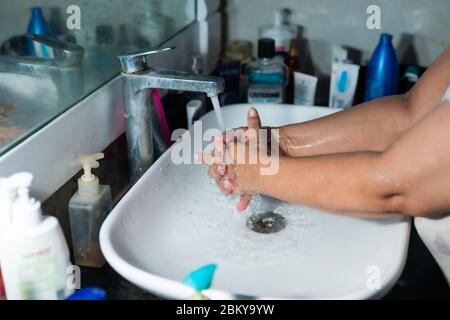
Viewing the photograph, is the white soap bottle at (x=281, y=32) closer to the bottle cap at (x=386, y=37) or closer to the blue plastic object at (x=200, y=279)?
the bottle cap at (x=386, y=37)

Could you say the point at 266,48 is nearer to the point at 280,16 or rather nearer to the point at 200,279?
the point at 280,16

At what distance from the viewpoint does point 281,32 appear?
1.50 m

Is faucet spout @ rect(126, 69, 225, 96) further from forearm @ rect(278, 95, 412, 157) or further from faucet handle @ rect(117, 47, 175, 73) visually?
forearm @ rect(278, 95, 412, 157)

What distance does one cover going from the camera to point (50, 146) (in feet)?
2.66

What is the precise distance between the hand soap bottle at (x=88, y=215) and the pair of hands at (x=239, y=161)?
0.60ft

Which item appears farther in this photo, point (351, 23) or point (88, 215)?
point (351, 23)

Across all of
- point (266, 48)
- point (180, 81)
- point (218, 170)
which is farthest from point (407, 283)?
point (266, 48)

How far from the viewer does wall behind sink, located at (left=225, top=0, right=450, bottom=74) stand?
144cm

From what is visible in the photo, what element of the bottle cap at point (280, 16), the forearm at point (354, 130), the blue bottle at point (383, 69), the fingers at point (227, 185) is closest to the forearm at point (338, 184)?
the fingers at point (227, 185)

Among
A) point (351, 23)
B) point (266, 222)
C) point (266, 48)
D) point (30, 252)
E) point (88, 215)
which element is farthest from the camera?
point (351, 23)

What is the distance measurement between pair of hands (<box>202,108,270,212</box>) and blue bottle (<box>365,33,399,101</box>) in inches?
21.1

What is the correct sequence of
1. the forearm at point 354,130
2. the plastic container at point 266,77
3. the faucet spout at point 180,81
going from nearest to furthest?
the faucet spout at point 180,81
the forearm at point 354,130
the plastic container at point 266,77

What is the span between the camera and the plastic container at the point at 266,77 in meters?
1.33

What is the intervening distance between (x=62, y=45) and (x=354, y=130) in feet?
1.76
